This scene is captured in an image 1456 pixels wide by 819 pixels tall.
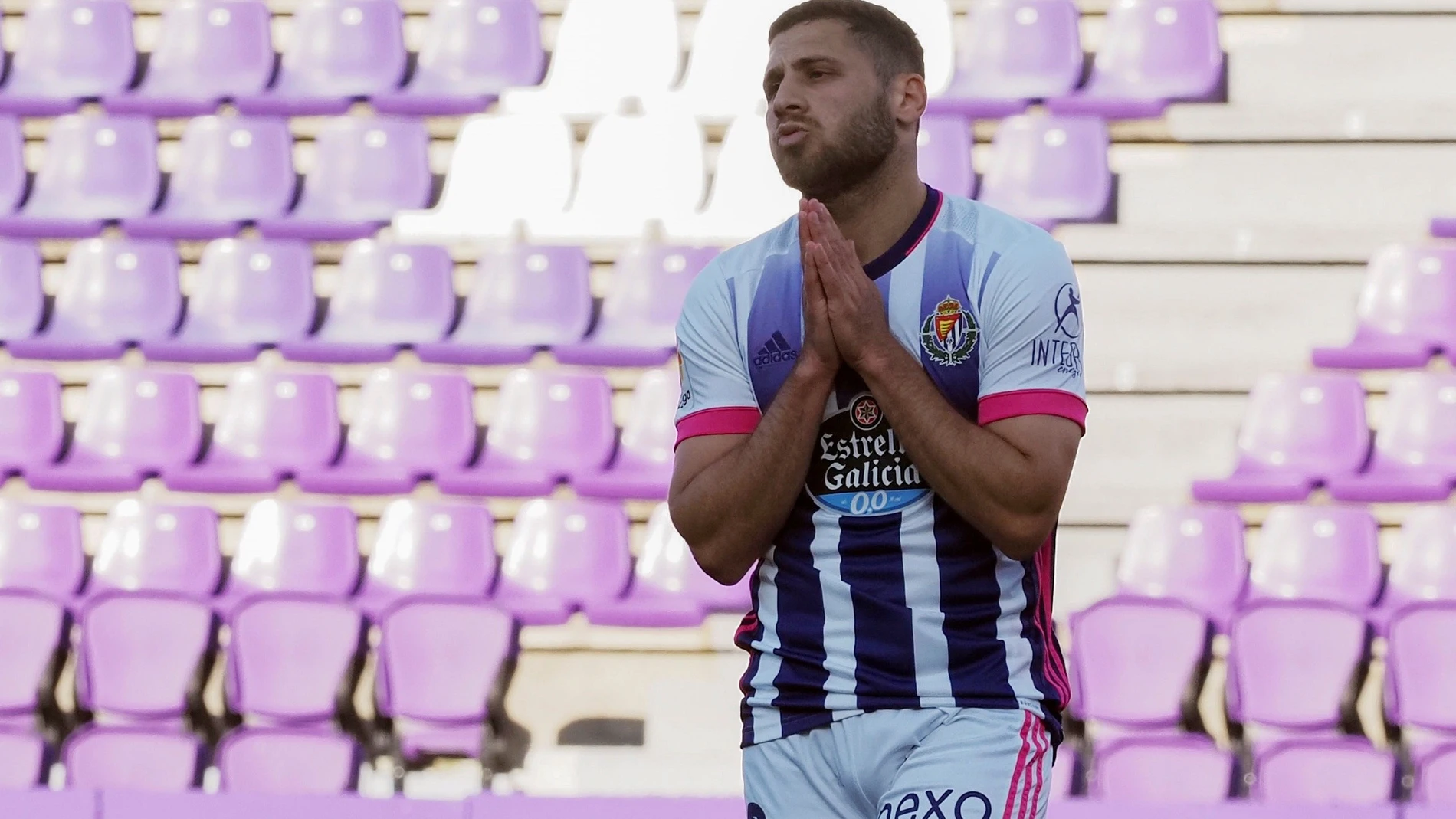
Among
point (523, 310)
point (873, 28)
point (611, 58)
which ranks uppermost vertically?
point (611, 58)

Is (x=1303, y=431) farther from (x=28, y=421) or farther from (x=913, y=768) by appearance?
(x=913, y=768)

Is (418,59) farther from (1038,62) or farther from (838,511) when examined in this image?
(838,511)

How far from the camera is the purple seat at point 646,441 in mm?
6668

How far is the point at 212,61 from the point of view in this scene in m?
8.24

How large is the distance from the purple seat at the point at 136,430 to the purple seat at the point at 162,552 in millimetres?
342

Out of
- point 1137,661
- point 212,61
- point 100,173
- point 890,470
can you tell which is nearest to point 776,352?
point 890,470

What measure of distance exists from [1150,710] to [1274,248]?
209cm

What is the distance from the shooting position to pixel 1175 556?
6.29 meters

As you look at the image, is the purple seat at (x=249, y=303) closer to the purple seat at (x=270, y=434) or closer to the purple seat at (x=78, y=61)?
the purple seat at (x=270, y=434)

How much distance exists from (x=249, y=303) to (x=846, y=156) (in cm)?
539

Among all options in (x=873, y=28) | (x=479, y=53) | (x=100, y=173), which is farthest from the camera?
(x=479, y=53)

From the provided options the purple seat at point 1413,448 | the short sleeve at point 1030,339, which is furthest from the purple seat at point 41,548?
the short sleeve at point 1030,339

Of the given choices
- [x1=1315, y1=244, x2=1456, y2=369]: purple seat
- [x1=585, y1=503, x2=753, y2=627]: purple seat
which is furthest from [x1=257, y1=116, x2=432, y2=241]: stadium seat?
[x1=1315, y1=244, x2=1456, y2=369]: purple seat

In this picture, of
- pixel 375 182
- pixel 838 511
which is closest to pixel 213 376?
pixel 375 182
